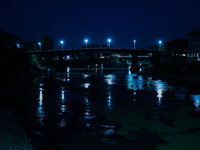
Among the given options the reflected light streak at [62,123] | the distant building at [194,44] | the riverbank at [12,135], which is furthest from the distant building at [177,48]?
the riverbank at [12,135]

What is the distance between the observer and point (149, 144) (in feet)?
48.6

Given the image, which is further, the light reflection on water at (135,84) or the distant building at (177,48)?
the distant building at (177,48)

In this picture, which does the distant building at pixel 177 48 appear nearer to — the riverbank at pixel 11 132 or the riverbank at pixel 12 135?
the riverbank at pixel 11 132

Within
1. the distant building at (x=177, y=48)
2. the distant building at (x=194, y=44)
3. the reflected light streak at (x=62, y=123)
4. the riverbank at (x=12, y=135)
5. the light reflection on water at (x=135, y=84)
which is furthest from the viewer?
the distant building at (x=177, y=48)

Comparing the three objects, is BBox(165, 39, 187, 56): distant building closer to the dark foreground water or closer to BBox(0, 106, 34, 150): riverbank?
the dark foreground water

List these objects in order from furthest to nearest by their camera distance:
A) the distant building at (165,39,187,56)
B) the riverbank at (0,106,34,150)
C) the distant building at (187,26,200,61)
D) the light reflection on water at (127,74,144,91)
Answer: the distant building at (165,39,187,56)
the distant building at (187,26,200,61)
the light reflection on water at (127,74,144,91)
the riverbank at (0,106,34,150)

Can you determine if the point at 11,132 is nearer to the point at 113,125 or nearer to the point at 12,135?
the point at 12,135

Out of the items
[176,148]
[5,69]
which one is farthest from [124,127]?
[5,69]

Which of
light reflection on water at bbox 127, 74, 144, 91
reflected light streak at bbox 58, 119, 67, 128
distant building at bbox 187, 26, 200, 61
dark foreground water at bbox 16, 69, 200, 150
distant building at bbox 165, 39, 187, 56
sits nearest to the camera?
dark foreground water at bbox 16, 69, 200, 150

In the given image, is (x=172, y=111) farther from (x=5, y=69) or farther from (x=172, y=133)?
(x=5, y=69)

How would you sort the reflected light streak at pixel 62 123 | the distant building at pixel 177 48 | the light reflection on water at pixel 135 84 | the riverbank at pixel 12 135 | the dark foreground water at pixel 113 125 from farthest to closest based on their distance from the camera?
the distant building at pixel 177 48 < the light reflection on water at pixel 135 84 < the reflected light streak at pixel 62 123 < the dark foreground water at pixel 113 125 < the riverbank at pixel 12 135

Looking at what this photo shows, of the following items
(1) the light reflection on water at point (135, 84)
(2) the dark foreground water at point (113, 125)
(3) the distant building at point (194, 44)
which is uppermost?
(3) the distant building at point (194, 44)

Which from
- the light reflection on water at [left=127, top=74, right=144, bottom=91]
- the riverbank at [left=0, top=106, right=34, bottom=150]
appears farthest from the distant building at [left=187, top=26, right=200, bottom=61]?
the riverbank at [left=0, top=106, right=34, bottom=150]

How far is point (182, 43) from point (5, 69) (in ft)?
290
